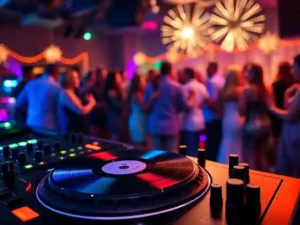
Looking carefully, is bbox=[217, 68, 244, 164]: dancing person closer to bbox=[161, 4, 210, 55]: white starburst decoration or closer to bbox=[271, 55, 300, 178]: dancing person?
bbox=[271, 55, 300, 178]: dancing person

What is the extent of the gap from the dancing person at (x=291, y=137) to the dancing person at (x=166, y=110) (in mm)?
954

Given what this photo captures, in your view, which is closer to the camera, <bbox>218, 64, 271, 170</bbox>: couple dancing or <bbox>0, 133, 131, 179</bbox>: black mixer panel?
<bbox>0, 133, 131, 179</bbox>: black mixer panel

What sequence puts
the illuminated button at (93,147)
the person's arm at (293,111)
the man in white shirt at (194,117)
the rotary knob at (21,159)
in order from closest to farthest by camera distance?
the rotary knob at (21,159) < the illuminated button at (93,147) < the person's arm at (293,111) < the man in white shirt at (194,117)

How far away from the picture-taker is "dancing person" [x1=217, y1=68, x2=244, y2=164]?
120 inches

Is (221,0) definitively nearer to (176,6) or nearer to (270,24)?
(176,6)

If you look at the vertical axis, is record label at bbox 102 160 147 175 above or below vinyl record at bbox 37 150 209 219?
above

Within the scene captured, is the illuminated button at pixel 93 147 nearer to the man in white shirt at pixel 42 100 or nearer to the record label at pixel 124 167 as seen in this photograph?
the record label at pixel 124 167

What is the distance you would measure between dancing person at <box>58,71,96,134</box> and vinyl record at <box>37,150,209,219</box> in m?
2.24

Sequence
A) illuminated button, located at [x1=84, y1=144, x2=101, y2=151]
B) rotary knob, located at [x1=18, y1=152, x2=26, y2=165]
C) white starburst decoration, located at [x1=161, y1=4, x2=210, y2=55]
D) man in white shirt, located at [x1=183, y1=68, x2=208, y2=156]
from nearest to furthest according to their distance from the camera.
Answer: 1. rotary knob, located at [x1=18, y1=152, x2=26, y2=165]
2. illuminated button, located at [x1=84, y1=144, x2=101, y2=151]
3. man in white shirt, located at [x1=183, y1=68, x2=208, y2=156]
4. white starburst decoration, located at [x1=161, y1=4, x2=210, y2=55]

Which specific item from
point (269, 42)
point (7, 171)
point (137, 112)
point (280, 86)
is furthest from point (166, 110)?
point (269, 42)

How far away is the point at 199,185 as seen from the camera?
71cm

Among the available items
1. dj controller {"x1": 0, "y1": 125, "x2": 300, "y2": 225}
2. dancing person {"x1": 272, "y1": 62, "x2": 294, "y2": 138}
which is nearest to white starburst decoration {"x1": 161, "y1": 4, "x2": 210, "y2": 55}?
dancing person {"x1": 272, "y1": 62, "x2": 294, "y2": 138}

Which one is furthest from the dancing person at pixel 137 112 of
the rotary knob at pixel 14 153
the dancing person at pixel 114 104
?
the rotary knob at pixel 14 153

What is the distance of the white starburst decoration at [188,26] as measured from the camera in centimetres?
587
